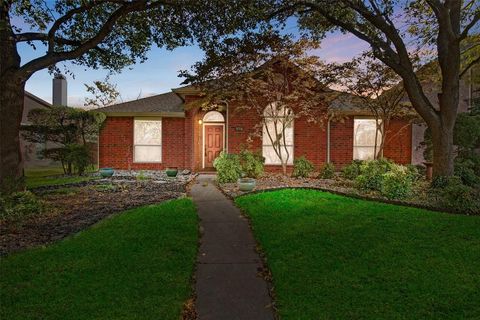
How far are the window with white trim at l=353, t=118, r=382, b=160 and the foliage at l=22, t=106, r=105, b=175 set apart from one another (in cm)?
1202

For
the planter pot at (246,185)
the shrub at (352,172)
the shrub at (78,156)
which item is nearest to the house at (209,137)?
the shrub at (78,156)

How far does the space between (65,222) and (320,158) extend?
12.7 metres

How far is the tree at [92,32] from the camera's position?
29.7 ft

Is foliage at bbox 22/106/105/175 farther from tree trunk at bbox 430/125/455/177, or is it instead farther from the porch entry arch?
tree trunk at bbox 430/125/455/177

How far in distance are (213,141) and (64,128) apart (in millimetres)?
6891

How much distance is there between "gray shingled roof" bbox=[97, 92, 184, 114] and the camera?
18172 millimetres

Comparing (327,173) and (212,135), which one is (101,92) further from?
(327,173)

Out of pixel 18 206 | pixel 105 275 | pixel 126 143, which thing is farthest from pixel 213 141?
pixel 105 275

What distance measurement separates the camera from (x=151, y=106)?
1900 centimetres

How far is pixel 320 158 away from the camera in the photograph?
17.5 meters

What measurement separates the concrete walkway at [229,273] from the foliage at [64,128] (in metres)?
10.7

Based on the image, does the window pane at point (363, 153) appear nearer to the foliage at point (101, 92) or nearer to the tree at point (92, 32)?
the tree at point (92, 32)

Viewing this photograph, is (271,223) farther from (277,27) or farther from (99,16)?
(99,16)

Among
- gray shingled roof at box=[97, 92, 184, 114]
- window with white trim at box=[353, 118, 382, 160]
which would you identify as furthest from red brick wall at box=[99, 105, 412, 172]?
gray shingled roof at box=[97, 92, 184, 114]
